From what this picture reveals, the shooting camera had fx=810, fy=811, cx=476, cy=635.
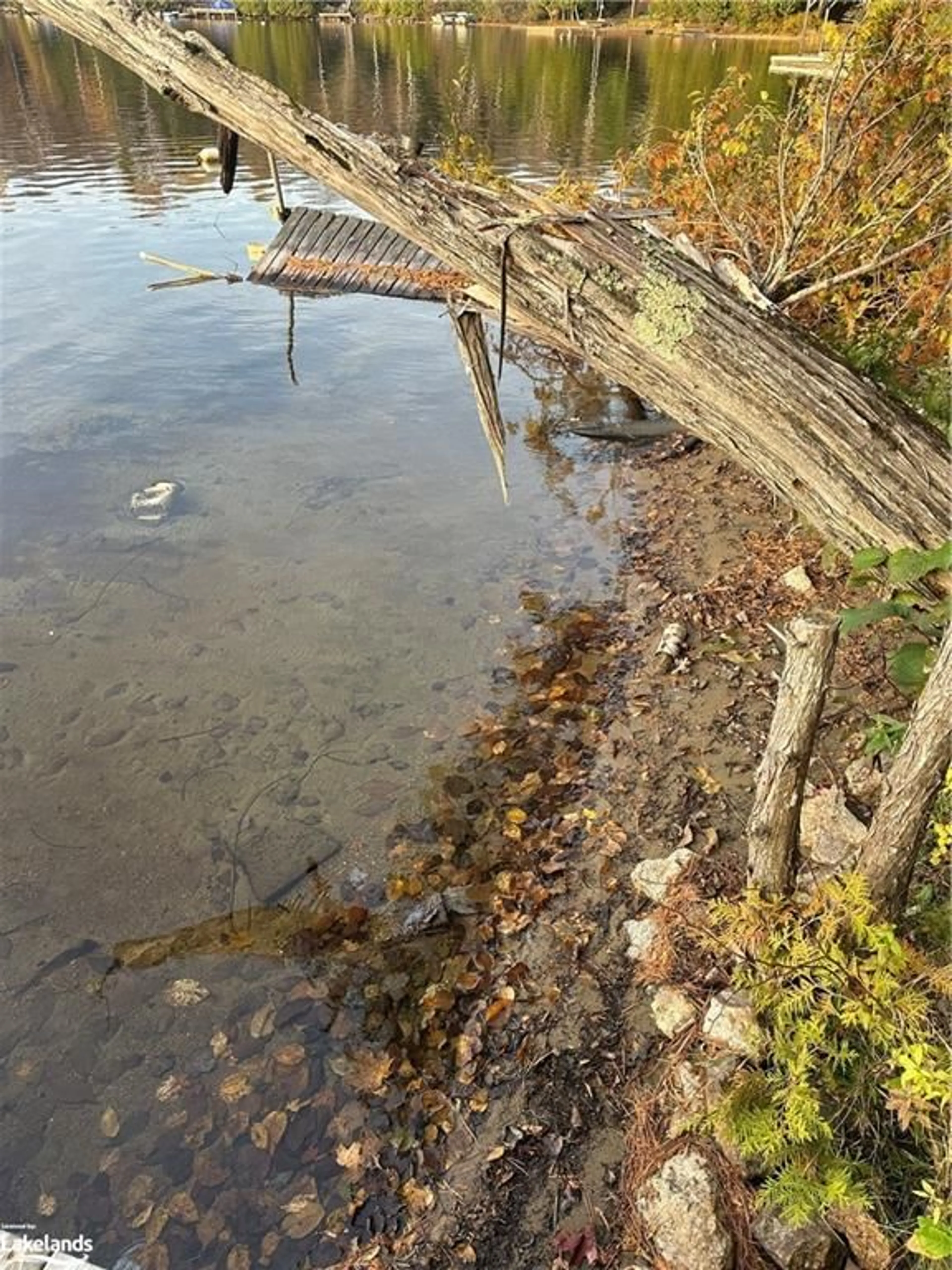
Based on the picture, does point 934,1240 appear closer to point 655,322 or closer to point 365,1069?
point 365,1069

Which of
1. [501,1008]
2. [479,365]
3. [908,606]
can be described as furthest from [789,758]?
[479,365]

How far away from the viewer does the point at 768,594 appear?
21.6 ft

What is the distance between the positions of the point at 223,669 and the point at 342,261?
11883 millimetres

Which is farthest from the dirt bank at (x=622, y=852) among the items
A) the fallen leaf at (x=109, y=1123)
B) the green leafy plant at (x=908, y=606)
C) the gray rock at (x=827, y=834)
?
the fallen leaf at (x=109, y=1123)

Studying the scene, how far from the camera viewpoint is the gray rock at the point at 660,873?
4.24 meters

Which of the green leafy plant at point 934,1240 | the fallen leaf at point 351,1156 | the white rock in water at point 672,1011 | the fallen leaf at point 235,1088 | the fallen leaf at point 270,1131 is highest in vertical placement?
the green leafy plant at point 934,1240

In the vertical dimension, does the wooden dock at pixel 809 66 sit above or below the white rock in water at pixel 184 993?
above

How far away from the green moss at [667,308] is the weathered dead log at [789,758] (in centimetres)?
178

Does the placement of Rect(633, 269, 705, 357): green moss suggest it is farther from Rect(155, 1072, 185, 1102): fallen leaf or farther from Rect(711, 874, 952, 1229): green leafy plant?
Rect(155, 1072, 185, 1102): fallen leaf

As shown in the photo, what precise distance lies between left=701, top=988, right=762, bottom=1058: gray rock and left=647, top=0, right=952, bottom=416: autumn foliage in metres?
3.66

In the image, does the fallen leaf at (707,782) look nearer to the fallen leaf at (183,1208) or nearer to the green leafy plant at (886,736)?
the green leafy plant at (886,736)

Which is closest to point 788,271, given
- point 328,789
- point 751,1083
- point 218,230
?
point 328,789

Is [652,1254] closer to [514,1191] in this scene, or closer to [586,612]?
[514,1191]

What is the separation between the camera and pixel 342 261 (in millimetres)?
15836
